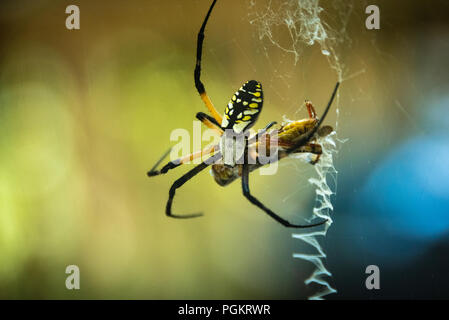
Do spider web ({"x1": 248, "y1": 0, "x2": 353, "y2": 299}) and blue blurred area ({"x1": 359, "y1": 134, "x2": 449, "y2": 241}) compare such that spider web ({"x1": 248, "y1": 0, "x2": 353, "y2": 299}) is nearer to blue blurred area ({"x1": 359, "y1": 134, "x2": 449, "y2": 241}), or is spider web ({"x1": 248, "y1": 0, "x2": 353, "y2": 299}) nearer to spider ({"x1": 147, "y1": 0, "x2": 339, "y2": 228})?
spider ({"x1": 147, "y1": 0, "x2": 339, "y2": 228})

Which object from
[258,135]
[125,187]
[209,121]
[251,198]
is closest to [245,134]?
[258,135]

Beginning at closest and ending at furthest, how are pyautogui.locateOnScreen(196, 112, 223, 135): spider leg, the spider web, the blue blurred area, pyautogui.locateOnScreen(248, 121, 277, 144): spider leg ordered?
1. pyautogui.locateOnScreen(248, 121, 277, 144): spider leg
2. pyautogui.locateOnScreen(196, 112, 223, 135): spider leg
3. the spider web
4. the blue blurred area

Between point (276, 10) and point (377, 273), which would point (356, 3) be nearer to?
point (276, 10)

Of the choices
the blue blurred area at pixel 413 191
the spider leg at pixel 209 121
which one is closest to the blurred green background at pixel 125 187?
the blue blurred area at pixel 413 191

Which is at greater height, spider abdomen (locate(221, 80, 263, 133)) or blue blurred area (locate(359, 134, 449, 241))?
spider abdomen (locate(221, 80, 263, 133))

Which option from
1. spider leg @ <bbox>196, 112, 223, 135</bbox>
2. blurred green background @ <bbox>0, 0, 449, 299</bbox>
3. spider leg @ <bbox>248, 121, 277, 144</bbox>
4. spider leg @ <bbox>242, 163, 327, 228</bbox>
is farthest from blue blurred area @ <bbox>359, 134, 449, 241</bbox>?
spider leg @ <bbox>196, 112, 223, 135</bbox>

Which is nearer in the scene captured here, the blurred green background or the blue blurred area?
the blue blurred area

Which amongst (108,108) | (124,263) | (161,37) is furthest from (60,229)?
(161,37)

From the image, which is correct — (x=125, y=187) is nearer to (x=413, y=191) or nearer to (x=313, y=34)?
(x=313, y=34)
